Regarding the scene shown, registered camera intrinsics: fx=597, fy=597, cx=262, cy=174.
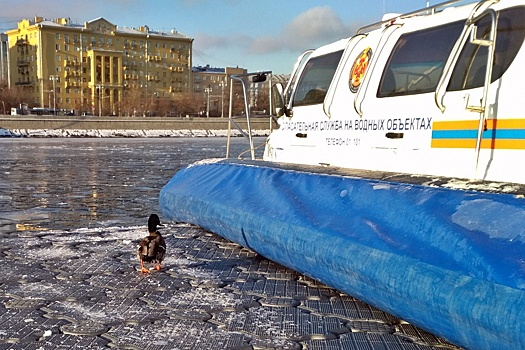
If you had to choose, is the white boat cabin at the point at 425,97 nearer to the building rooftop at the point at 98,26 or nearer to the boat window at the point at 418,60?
the boat window at the point at 418,60

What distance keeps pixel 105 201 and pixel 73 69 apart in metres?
97.4

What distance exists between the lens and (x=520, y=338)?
2.47 meters

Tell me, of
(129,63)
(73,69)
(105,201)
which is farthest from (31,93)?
(105,201)

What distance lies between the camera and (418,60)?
15.7ft

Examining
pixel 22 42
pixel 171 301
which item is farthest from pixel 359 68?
pixel 22 42

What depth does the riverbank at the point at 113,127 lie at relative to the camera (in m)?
50.4

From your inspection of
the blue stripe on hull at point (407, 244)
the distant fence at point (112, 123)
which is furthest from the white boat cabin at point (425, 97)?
the distant fence at point (112, 123)

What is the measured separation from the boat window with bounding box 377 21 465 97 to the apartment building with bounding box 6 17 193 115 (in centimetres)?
8841

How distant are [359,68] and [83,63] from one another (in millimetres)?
102680

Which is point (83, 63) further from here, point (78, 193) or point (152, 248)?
point (152, 248)

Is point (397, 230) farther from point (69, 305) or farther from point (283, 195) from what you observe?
point (69, 305)

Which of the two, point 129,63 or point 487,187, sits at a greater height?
point 129,63

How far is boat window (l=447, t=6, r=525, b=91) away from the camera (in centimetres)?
376

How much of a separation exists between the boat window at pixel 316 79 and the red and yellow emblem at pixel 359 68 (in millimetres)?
457
